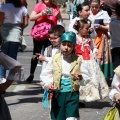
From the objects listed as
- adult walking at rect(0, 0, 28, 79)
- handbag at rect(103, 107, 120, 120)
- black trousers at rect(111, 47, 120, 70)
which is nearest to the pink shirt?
adult walking at rect(0, 0, 28, 79)

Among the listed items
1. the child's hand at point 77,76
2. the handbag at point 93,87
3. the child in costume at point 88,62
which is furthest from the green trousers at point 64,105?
the handbag at point 93,87

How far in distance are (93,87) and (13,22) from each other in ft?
6.35

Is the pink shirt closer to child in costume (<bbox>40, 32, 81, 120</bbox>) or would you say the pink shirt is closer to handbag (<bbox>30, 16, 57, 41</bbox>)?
handbag (<bbox>30, 16, 57, 41</bbox>)

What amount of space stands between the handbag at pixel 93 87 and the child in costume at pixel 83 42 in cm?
18

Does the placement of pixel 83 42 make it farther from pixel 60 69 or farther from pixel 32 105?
pixel 60 69

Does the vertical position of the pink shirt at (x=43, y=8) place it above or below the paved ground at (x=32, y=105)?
above

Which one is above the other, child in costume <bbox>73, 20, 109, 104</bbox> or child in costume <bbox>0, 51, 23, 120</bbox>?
child in costume <bbox>0, 51, 23, 120</bbox>

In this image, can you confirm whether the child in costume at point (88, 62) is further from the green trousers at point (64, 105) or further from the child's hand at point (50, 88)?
the child's hand at point (50, 88)

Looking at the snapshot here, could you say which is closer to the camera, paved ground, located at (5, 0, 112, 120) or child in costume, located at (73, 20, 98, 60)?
paved ground, located at (5, 0, 112, 120)

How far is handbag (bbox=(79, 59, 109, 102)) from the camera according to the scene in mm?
9734

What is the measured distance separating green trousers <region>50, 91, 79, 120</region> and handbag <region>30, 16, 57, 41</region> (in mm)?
3839

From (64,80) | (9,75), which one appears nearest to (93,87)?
(64,80)

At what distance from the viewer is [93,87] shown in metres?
9.88

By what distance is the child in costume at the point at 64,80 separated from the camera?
7.27 metres
